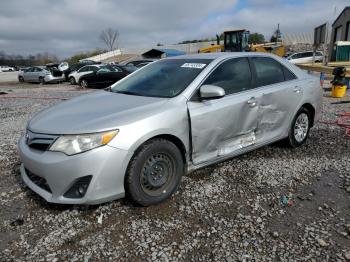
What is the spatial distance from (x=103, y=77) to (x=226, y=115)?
14.7 m

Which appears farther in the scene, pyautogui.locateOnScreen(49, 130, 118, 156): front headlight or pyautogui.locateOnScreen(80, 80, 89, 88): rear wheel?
pyautogui.locateOnScreen(80, 80, 89, 88): rear wheel

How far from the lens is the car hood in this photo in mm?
2811

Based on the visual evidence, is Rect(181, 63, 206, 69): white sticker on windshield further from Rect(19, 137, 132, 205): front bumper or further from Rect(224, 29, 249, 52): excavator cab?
Rect(224, 29, 249, 52): excavator cab

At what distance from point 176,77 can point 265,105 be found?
1271 millimetres

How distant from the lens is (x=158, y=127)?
2984 mm

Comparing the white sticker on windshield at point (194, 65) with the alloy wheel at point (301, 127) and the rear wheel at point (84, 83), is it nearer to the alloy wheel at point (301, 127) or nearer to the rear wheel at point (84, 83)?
the alloy wheel at point (301, 127)

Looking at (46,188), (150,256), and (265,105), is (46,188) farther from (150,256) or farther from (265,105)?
(265,105)

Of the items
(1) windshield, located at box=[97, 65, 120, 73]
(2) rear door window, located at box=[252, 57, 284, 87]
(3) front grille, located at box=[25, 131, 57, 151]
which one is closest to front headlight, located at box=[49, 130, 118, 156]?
(3) front grille, located at box=[25, 131, 57, 151]

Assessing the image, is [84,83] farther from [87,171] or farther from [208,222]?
[208,222]

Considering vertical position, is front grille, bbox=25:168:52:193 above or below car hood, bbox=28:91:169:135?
below

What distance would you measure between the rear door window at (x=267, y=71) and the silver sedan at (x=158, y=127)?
17mm

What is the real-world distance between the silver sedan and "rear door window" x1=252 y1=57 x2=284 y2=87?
0.06ft

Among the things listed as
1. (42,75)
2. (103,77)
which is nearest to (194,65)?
(103,77)

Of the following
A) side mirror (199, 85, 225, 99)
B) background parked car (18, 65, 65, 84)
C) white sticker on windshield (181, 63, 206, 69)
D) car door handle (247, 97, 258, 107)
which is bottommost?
background parked car (18, 65, 65, 84)
